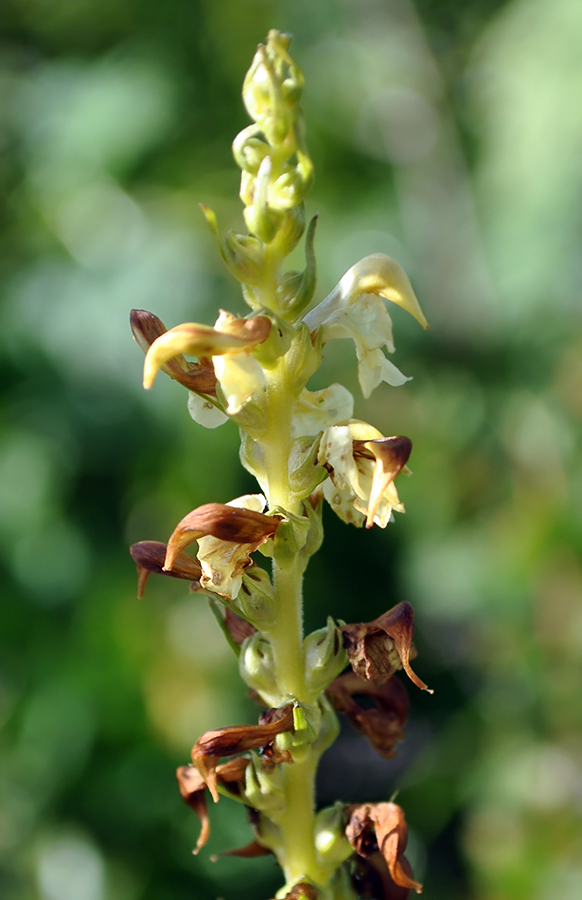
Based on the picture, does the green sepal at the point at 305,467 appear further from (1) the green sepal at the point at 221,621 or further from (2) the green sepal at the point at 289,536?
(1) the green sepal at the point at 221,621

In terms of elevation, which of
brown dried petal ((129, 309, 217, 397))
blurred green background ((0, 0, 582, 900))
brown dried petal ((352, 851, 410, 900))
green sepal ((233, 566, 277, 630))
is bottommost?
blurred green background ((0, 0, 582, 900))

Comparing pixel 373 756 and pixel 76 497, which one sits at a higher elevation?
pixel 76 497

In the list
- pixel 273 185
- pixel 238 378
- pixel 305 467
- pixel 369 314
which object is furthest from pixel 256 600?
pixel 273 185

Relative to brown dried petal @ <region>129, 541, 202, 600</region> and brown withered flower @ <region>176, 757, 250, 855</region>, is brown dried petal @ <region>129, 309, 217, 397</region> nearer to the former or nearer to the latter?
brown dried petal @ <region>129, 541, 202, 600</region>

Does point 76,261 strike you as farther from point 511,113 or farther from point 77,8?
point 77,8

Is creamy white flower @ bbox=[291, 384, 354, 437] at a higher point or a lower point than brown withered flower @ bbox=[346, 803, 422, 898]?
higher

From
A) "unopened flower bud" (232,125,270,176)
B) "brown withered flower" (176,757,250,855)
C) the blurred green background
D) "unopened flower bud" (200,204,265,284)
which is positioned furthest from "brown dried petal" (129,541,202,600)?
the blurred green background

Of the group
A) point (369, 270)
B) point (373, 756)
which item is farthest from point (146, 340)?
point (373, 756)

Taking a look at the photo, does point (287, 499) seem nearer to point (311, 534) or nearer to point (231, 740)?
point (311, 534)
